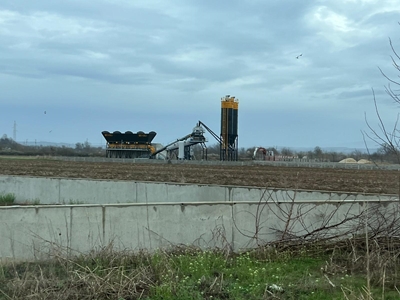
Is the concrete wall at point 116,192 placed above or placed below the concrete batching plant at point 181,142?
below

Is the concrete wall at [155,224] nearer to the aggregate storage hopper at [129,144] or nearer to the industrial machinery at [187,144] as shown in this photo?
the industrial machinery at [187,144]

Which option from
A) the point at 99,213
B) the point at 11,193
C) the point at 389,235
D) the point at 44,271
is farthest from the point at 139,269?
the point at 11,193

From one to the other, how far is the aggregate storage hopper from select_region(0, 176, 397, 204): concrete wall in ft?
223

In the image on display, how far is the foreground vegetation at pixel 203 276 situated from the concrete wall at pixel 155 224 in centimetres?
43

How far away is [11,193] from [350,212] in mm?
15137

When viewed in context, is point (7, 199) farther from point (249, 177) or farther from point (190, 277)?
point (249, 177)

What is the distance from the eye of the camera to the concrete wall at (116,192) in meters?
17.2

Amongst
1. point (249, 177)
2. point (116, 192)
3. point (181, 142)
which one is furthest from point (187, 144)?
point (116, 192)

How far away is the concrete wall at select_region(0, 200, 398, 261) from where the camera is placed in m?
8.59

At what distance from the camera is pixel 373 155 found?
18.9 feet

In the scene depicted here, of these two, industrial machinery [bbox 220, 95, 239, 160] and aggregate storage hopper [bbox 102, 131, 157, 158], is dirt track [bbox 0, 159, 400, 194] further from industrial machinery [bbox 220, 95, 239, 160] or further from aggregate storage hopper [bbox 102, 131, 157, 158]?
aggregate storage hopper [bbox 102, 131, 157, 158]

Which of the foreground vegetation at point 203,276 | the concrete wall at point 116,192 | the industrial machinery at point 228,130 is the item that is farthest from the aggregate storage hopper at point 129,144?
the foreground vegetation at point 203,276

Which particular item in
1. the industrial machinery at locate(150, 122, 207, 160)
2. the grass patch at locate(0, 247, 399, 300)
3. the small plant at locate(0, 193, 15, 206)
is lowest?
the grass patch at locate(0, 247, 399, 300)

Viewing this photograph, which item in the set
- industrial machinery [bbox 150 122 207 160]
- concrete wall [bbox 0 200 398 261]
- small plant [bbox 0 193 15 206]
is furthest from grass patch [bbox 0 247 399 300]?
industrial machinery [bbox 150 122 207 160]
